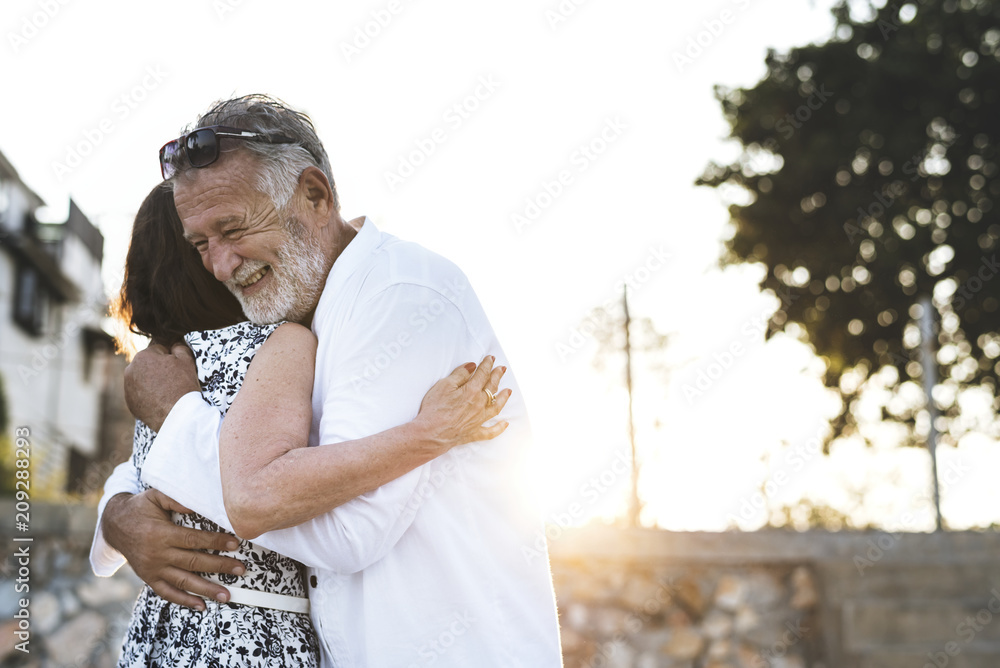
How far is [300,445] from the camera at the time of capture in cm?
162

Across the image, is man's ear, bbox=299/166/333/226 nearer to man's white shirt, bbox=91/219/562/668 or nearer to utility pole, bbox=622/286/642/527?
man's white shirt, bbox=91/219/562/668

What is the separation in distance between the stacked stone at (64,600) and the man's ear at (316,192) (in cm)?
369

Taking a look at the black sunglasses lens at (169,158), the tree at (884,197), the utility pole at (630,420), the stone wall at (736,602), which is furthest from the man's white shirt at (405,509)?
the tree at (884,197)

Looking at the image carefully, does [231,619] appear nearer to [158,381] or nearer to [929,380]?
[158,381]

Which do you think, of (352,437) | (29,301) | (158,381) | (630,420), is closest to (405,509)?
(352,437)

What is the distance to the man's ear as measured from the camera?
1.98 meters

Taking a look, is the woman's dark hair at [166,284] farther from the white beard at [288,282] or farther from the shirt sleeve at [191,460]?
the shirt sleeve at [191,460]

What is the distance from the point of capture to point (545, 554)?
181 cm

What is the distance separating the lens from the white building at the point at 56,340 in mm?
23625

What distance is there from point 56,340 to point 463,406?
2925 cm

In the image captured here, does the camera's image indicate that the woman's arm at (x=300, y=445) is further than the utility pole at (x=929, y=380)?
No

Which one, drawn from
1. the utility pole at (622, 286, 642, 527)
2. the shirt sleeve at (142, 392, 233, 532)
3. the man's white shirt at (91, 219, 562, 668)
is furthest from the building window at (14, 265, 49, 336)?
the man's white shirt at (91, 219, 562, 668)

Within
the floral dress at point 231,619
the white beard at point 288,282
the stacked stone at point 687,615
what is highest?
the white beard at point 288,282

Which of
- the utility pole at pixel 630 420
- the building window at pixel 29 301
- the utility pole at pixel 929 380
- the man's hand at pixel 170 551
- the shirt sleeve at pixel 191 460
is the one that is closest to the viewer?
the shirt sleeve at pixel 191 460
